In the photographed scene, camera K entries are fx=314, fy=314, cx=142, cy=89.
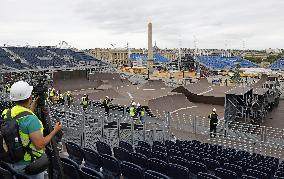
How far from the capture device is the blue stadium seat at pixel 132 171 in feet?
19.6

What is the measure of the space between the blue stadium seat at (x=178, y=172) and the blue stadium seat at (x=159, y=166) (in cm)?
21

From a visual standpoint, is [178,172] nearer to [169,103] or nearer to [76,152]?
[76,152]

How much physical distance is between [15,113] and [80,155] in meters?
3.84

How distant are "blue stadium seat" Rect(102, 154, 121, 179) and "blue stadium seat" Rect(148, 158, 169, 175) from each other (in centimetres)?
101

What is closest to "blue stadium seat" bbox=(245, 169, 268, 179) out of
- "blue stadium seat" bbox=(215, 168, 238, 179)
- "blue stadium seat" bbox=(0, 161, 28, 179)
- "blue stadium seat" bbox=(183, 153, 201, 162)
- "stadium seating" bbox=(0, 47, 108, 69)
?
"blue stadium seat" bbox=(215, 168, 238, 179)

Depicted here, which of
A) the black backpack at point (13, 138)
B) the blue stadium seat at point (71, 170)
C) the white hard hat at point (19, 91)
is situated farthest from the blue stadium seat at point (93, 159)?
the white hard hat at point (19, 91)

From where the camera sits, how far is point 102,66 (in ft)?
192

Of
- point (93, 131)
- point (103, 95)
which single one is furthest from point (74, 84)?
point (93, 131)

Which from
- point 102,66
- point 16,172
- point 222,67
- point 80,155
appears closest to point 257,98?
point 80,155

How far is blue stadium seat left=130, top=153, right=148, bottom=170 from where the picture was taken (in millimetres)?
7375

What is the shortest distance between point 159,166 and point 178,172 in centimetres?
59

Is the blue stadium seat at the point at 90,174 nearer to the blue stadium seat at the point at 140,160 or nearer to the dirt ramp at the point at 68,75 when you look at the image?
the blue stadium seat at the point at 140,160

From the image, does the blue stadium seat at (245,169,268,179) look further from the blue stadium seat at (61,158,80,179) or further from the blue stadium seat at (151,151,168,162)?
the blue stadium seat at (61,158,80,179)

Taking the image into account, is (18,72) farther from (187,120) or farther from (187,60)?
(187,60)
